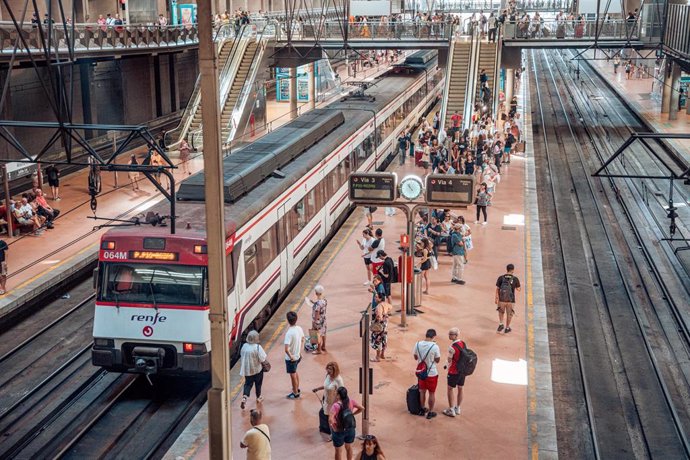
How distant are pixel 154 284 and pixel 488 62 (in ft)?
111

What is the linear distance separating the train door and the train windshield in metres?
4.77

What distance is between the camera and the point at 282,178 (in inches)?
780

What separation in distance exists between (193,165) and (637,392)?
972 inches

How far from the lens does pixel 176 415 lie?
14.8m

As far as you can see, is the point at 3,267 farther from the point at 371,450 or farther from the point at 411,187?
the point at 371,450

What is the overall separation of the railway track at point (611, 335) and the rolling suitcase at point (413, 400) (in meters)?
2.22

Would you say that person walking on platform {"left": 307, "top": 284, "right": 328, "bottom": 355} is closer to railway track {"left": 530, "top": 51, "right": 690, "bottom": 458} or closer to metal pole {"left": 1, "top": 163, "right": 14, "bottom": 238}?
railway track {"left": 530, "top": 51, "right": 690, "bottom": 458}

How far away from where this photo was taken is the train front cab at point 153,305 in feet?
47.3

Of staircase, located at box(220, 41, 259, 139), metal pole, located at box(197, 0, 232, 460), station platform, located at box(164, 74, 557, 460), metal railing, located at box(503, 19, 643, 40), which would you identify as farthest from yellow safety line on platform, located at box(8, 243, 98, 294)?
metal railing, located at box(503, 19, 643, 40)

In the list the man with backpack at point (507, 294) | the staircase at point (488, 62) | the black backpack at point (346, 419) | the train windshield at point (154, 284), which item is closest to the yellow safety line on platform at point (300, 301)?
the train windshield at point (154, 284)

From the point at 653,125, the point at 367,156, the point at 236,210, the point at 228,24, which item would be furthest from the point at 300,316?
the point at 653,125

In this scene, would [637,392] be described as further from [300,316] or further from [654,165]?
[654,165]

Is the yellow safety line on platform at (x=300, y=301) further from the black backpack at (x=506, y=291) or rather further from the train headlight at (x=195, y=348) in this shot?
the black backpack at (x=506, y=291)

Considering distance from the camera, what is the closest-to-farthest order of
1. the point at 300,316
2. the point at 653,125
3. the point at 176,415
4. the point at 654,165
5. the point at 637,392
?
the point at 176,415
the point at 637,392
the point at 300,316
the point at 654,165
the point at 653,125
